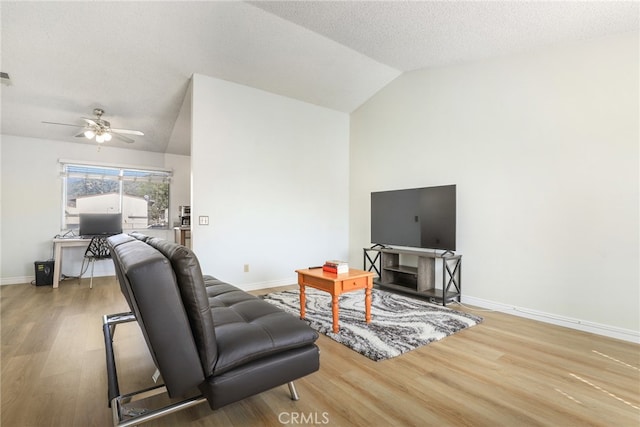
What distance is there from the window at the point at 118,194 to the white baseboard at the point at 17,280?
955 mm

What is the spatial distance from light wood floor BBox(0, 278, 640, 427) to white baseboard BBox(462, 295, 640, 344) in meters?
0.11

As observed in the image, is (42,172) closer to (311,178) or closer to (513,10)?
(311,178)

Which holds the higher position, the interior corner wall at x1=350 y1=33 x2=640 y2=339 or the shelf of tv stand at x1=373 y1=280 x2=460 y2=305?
the interior corner wall at x1=350 y1=33 x2=640 y2=339

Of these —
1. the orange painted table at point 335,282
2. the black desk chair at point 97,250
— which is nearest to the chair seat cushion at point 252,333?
the orange painted table at point 335,282

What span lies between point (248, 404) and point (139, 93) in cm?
406

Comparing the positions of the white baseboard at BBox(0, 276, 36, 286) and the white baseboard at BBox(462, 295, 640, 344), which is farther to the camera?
the white baseboard at BBox(0, 276, 36, 286)

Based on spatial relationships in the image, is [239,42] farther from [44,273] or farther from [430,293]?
[44,273]

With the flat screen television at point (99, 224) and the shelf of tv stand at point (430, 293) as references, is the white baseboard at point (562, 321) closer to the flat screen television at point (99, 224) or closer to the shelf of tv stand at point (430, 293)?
the shelf of tv stand at point (430, 293)

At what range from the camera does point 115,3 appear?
269 cm

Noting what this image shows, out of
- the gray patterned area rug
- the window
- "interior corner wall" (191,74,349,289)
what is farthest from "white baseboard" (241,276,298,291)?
the window

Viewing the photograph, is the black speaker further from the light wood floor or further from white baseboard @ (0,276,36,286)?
the light wood floor

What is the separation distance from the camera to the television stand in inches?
142

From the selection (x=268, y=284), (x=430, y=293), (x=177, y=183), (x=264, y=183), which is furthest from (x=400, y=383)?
(x=177, y=183)

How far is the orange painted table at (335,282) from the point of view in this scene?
8.63 ft
